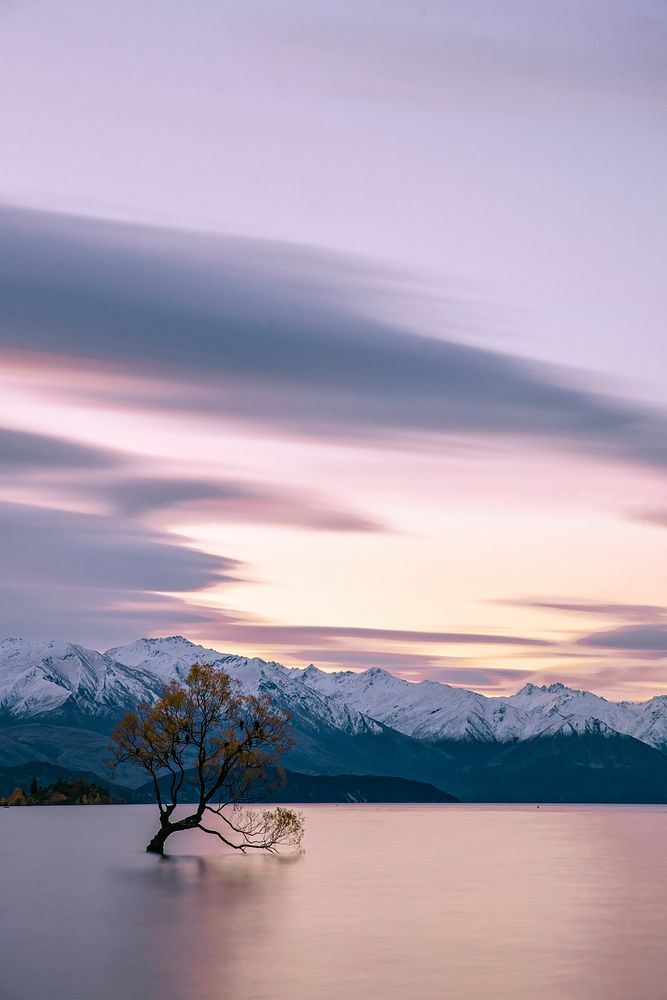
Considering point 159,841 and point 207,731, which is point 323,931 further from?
point 159,841

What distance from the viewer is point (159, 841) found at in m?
133

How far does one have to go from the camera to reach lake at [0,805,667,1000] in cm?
5075

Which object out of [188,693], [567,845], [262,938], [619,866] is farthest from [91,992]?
[567,845]

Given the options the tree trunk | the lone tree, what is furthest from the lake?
the lone tree

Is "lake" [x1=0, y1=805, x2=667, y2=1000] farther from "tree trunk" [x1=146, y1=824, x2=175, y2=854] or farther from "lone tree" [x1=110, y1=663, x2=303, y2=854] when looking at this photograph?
"lone tree" [x1=110, y1=663, x2=303, y2=854]

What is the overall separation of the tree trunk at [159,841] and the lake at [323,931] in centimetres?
274

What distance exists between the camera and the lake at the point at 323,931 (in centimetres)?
5075

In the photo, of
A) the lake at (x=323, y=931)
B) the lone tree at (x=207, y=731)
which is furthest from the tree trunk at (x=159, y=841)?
the lone tree at (x=207, y=731)

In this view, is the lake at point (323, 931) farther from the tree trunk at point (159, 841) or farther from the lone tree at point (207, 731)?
the lone tree at point (207, 731)

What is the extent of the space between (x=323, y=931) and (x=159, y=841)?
67461mm

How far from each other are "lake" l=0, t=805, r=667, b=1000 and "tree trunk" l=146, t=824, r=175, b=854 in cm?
274

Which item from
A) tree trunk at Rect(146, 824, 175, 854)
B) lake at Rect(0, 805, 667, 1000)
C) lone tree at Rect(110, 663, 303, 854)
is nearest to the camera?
lake at Rect(0, 805, 667, 1000)

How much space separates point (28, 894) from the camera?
3649 inches

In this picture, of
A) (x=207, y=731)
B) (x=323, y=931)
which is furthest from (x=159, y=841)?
(x=323, y=931)
